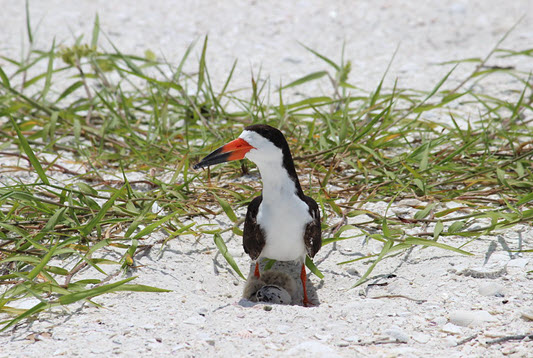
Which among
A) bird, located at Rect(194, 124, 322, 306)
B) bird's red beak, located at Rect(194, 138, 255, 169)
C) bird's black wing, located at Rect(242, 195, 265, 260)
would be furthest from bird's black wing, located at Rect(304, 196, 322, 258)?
bird's red beak, located at Rect(194, 138, 255, 169)

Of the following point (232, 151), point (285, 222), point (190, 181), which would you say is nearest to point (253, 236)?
point (285, 222)

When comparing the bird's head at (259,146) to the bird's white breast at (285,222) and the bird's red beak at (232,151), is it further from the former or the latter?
the bird's white breast at (285,222)

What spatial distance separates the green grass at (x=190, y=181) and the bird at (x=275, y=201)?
8.8 inches

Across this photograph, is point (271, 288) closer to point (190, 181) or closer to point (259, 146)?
point (259, 146)

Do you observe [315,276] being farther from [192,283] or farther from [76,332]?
[76,332]

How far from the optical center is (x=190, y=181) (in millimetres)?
3441

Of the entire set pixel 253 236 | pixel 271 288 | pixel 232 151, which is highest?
pixel 232 151

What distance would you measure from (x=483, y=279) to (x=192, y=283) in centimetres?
130

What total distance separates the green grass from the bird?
0.22 meters

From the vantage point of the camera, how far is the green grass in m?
2.92

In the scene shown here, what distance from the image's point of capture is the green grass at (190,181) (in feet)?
9.58

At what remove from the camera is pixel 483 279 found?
2707mm

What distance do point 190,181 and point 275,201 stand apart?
74 centimetres

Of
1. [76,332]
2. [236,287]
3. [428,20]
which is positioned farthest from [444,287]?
[428,20]
